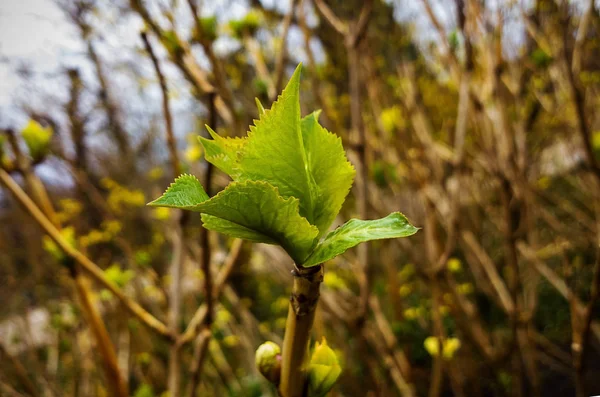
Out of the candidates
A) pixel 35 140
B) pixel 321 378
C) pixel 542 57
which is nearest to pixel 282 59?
pixel 35 140

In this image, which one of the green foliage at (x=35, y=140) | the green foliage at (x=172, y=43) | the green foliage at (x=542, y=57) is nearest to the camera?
the green foliage at (x=35, y=140)

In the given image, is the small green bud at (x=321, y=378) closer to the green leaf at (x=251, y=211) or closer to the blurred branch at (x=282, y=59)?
the green leaf at (x=251, y=211)

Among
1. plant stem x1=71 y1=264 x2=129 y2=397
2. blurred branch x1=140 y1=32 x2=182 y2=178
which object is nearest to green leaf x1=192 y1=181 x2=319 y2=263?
blurred branch x1=140 y1=32 x2=182 y2=178

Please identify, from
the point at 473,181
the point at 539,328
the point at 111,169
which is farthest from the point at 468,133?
the point at 111,169

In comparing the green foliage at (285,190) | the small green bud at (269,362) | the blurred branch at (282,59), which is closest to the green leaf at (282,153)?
the green foliage at (285,190)

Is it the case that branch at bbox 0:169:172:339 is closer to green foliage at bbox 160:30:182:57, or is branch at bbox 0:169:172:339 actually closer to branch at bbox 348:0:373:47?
green foliage at bbox 160:30:182:57

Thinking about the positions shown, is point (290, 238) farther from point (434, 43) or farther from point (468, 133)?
point (468, 133)

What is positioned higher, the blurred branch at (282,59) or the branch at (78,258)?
the blurred branch at (282,59)

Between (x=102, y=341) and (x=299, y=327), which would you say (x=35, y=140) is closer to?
(x=102, y=341)
